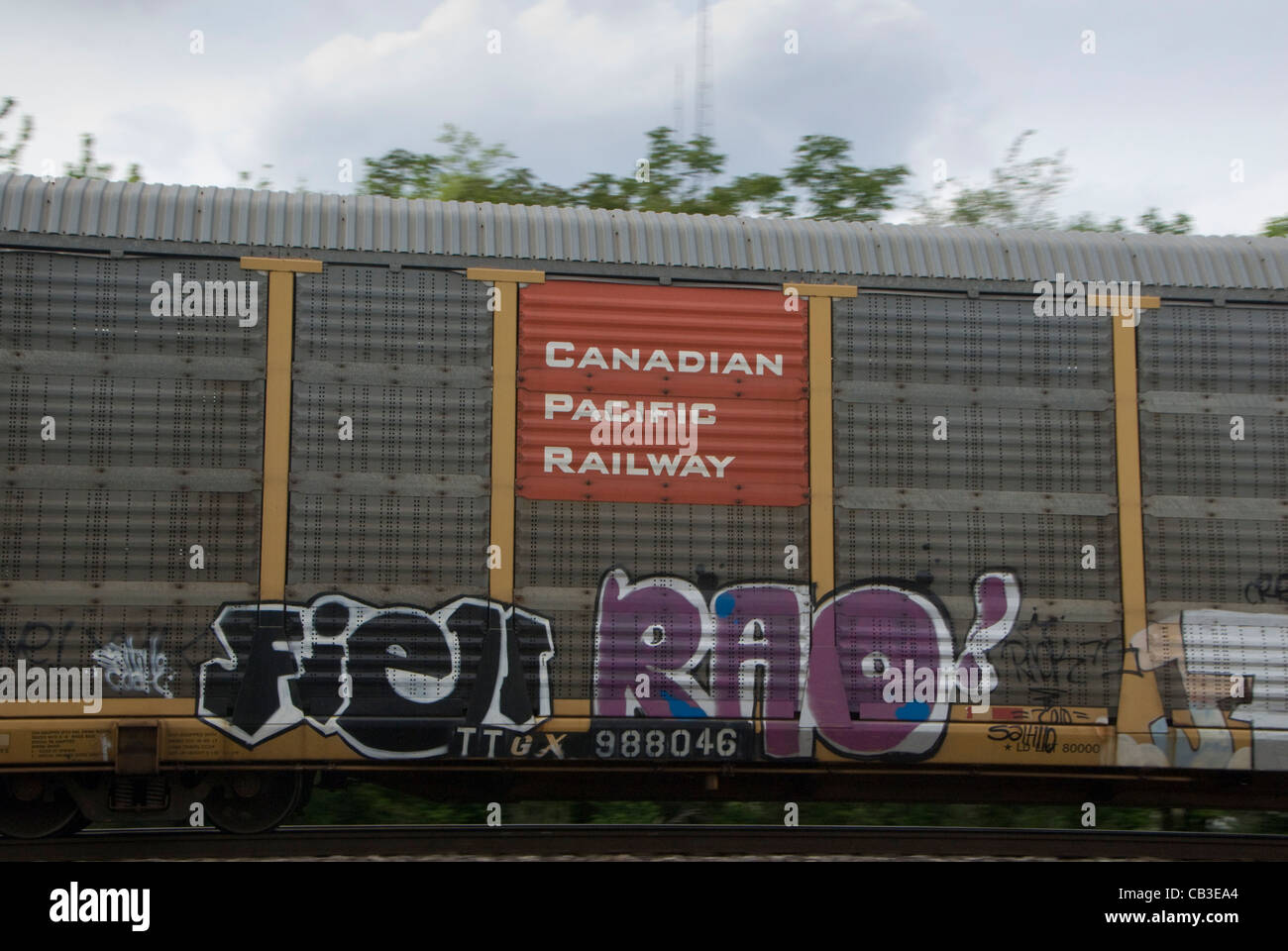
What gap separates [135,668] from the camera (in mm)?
6867

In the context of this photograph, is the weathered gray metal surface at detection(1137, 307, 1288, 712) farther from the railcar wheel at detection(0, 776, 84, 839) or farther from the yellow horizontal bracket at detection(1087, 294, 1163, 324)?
the railcar wheel at detection(0, 776, 84, 839)

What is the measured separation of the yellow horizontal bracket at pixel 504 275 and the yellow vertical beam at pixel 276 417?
1059 mm

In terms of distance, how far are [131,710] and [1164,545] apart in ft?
23.9

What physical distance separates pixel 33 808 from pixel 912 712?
242 inches

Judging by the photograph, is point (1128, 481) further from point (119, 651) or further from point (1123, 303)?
point (119, 651)

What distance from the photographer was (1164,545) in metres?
7.62

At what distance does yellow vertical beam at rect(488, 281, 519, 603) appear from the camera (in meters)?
7.23

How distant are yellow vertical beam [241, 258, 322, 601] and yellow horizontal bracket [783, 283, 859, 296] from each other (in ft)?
11.1

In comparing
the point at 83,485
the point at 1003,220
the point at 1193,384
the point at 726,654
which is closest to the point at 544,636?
the point at 726,654

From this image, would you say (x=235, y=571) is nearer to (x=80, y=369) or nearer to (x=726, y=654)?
(x=80, y=369)
